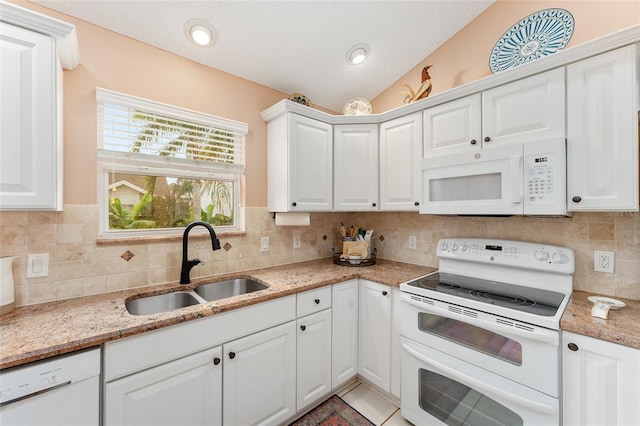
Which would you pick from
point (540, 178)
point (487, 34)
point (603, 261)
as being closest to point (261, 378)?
point (540, 178)

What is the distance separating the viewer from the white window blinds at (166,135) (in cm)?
159

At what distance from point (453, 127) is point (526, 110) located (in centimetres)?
40

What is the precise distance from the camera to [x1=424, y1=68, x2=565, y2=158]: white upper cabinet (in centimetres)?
144

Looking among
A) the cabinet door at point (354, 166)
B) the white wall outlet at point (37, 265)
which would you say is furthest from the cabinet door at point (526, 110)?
the white wall outlet at point (37, 265)

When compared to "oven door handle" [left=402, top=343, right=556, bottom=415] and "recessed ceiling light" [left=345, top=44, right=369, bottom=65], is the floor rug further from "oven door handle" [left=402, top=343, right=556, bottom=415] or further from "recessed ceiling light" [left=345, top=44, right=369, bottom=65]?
"recessed ceiling light" [left=345, top=44, right=369, bottom=65]

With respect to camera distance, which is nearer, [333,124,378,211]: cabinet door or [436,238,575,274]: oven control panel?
[436,238,575,274]: oven control panel

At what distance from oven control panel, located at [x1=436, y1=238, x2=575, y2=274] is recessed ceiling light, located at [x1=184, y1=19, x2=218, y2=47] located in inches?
85.3

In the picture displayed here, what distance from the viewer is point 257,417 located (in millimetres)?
1497

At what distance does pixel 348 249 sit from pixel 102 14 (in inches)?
87.9

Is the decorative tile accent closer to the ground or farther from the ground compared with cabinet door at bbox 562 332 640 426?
farther from the ground

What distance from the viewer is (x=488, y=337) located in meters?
1.39

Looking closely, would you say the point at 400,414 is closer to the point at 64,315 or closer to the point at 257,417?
the point at 257,417

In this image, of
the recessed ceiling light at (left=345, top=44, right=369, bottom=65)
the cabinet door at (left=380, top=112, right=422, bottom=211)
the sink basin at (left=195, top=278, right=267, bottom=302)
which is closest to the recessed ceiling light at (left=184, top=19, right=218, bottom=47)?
the recessed ceiling light at (left=345, top=44, right=369, bottom=65)

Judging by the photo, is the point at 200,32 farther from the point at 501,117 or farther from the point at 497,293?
the point at 497,293
